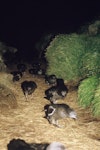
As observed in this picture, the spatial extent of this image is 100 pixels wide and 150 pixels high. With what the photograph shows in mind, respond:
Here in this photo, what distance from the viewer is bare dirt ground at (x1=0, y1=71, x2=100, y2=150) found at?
29.6 ft

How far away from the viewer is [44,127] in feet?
32.3

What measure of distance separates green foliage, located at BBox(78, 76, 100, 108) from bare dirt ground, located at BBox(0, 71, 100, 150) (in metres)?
0.25

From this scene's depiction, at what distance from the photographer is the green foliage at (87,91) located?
1116 cm

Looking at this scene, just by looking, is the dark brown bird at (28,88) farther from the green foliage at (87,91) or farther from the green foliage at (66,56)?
the green foliage at (66,56)

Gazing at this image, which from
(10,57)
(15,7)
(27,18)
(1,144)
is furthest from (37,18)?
(1,144)

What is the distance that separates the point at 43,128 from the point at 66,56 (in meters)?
4.54

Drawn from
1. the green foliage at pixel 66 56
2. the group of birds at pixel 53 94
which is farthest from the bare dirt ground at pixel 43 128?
the green foliage at pixel 66 56

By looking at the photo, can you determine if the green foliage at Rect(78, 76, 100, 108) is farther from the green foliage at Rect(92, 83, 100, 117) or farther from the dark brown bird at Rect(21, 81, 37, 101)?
the dark brown bird at Rect(21, 81, 37, 101)

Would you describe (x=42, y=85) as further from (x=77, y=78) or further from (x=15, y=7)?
(x=15, y=7)

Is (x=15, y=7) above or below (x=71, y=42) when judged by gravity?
above

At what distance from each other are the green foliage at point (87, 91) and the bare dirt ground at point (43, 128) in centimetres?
25

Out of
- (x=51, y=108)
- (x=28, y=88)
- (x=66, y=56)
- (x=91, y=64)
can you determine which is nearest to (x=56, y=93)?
(x=28, y=88)

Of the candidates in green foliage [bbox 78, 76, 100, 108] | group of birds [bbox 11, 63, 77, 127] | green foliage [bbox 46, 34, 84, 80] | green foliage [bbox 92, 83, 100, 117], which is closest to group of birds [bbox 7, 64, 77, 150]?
group of birds [bbox 11, 63, 77, 127]

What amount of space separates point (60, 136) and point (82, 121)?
1336 mm
